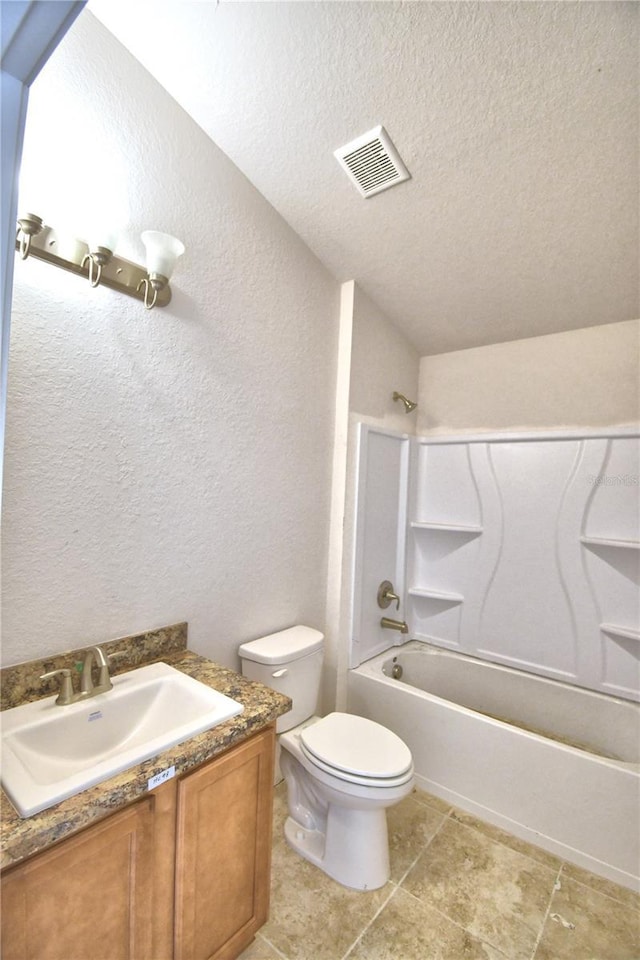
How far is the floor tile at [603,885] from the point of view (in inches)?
61.2

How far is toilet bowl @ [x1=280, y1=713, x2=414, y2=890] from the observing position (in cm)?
148

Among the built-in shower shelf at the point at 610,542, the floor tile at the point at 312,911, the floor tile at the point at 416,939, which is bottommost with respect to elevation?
the floor tile at the point at 312,911

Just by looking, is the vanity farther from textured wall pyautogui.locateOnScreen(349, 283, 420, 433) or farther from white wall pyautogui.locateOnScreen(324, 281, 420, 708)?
textured wall pyautogui.locateOnScreen(349, 283, 420, 433)

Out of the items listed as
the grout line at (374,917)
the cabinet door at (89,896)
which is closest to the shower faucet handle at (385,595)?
the grout line at (374,917)

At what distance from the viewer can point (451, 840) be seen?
1788 mm

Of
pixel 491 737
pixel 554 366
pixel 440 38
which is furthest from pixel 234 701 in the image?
pixel 554 366

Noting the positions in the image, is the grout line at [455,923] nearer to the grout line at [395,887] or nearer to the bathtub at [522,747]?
the grout line at [395,887]

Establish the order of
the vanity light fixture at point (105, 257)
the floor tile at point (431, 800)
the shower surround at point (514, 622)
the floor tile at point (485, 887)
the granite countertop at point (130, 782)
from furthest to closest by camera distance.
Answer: the floor tile at point (431, 800), the shower surround at point (514, 622), the floor tile at point (485, 887), the vanity light fixture at point (105, 257), the granite countertop at point (130, 782)

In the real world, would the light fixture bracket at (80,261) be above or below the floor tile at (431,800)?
above

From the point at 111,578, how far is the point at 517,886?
6.11ft

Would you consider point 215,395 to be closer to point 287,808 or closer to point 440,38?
point 440,38

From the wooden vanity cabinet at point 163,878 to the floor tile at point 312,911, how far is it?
13cm

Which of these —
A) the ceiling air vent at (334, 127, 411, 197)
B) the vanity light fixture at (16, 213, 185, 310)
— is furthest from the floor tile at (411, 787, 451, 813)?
the ceiling air vent at (334, 127, 411, 197)

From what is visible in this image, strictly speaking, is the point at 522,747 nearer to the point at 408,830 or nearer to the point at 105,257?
the point at 408,830
